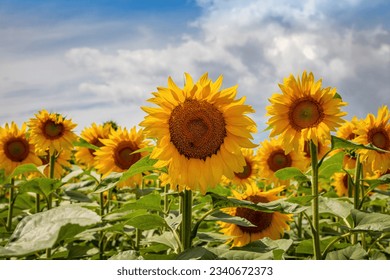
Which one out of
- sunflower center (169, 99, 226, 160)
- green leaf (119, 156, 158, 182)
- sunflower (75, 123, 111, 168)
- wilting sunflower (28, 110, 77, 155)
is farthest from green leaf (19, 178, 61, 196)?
sunflower (75, 123, 111, 168)

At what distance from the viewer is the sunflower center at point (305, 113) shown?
312cm

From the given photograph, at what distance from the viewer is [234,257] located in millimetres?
1832

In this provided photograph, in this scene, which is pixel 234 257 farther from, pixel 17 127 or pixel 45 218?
pixel 17 127

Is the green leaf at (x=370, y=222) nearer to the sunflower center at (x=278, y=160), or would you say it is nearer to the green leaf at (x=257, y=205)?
the green leaf at (x=257, y=205)

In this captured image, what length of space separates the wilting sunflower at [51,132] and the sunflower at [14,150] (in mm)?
125

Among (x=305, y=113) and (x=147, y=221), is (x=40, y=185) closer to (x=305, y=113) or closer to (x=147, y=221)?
(x=147, y=221)

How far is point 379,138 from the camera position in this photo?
3.54 m

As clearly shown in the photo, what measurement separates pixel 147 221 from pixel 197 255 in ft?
1.03

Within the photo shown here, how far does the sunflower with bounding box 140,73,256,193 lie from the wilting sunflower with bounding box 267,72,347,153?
3.58 feet

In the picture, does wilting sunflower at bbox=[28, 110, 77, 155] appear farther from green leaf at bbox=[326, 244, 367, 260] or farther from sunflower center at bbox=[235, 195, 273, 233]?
green leaf at bbox=[326, 244, 367, 260]
